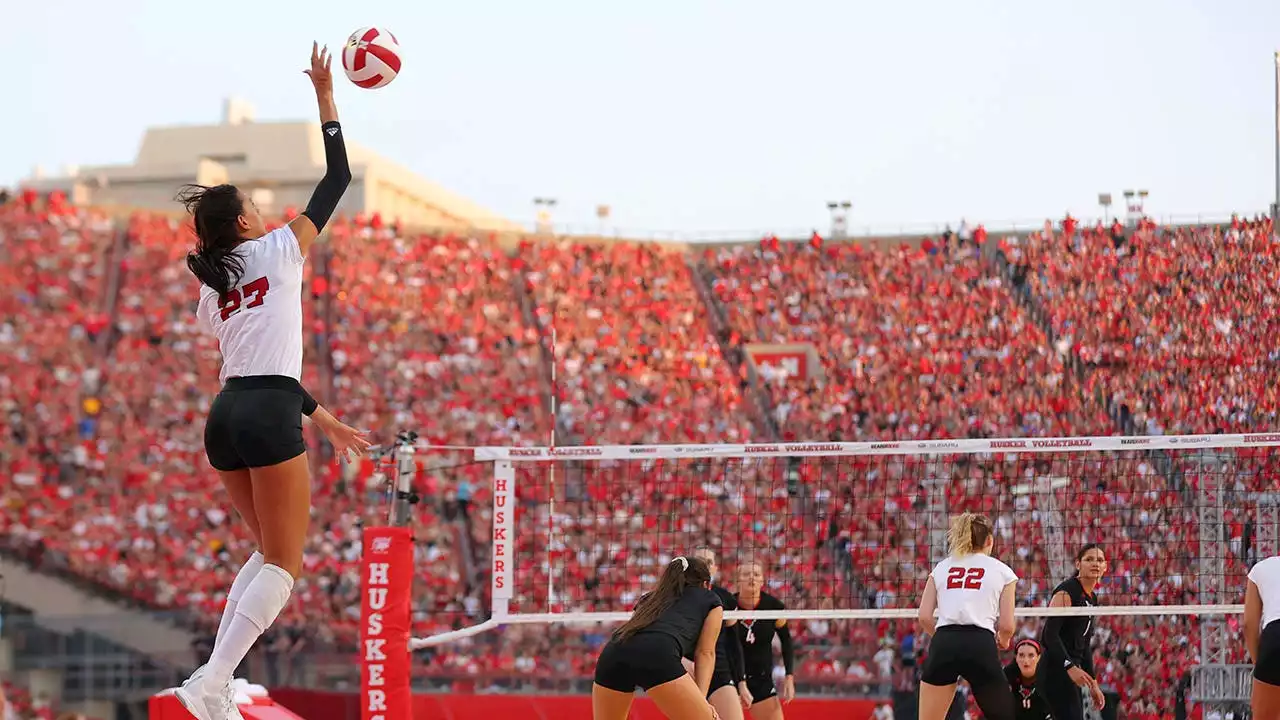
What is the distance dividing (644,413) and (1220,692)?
12.1 meters

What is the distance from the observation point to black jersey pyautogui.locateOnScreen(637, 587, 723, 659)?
752 centimetres

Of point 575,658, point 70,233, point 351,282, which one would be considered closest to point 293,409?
point 575,658

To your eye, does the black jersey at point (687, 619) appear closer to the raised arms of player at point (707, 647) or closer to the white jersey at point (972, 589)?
the raised arms of player at point (707, 647)

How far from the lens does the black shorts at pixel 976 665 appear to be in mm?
7539

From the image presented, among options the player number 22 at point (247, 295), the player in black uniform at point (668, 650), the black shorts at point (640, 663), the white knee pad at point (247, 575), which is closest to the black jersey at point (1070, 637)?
the player in black uniform at point (668, 650)

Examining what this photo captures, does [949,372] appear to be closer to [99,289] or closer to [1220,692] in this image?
[1220,692]

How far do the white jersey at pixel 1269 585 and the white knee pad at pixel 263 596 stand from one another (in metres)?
4.27

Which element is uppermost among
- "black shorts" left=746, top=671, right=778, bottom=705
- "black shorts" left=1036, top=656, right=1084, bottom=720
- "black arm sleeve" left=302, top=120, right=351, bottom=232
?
"black arm sleeve" left=302, top=120, right=351, bottom=232

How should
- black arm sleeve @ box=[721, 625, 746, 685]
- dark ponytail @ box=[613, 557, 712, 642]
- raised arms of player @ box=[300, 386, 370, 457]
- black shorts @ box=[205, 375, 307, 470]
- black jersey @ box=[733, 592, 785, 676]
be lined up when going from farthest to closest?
black jersey @ box=[733, 592, 785, 676]
black arm sleeve @ box=[721, 625, 746, 685]
dark ponytail @ box=[613, 557, 712, 642]
raised arms of player @ box=[300, 386, 370, 457]
black shorts @ box=[205, 375, 307, 470]

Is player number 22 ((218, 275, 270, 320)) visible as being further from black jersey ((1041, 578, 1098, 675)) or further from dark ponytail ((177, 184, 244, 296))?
black jersey ((1041, 578, 1098, 675))

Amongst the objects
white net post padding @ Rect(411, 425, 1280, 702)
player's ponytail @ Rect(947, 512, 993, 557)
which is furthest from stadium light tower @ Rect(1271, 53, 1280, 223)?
player's ponytail @ Rect(947, 512, 993, 557)

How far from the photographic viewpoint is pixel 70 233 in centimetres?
2712

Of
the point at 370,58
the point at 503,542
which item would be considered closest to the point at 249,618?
the point at 370,58

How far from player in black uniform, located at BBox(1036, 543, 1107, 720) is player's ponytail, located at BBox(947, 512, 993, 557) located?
1522 mm
